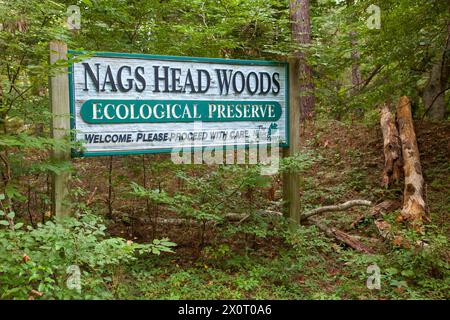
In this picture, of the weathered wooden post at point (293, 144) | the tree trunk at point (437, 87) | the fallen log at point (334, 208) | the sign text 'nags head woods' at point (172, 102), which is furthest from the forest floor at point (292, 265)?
the tree trunk at point (437, 87)

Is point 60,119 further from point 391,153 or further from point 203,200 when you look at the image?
point 391,153

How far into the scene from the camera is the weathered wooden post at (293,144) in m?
5.16

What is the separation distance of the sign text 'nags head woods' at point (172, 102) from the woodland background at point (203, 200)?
1.27 ft

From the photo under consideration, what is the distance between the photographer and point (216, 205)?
4551mm

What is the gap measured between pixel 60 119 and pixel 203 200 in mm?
1755

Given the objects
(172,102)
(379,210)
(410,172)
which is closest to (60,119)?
(172,102)

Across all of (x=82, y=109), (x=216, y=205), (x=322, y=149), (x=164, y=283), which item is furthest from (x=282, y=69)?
(x=322, y=149)

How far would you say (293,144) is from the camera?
5.19 metres

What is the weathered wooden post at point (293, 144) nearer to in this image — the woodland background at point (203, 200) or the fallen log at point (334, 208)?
the woodland background at point (203, 200)

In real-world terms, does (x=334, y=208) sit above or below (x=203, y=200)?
below

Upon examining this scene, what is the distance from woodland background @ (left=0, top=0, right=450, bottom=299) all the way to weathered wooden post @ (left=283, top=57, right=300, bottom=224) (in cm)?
18

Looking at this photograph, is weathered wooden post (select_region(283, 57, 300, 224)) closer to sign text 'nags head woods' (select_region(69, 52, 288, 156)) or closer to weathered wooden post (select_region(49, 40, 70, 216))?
sign text 'nags head woods' (select_region(69, 52, 288, 156))

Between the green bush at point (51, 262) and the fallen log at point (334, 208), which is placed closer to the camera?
the green bush at point (51, 262)

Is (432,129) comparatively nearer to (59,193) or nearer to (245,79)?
(245,79)
